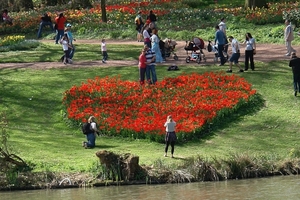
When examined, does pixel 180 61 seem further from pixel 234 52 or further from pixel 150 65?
pixel 150 65

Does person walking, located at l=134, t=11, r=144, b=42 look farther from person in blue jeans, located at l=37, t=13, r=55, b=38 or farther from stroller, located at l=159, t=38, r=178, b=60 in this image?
person in blue jeans, located at l=37, t=13, r=55, b=38

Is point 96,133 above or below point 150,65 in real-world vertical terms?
below

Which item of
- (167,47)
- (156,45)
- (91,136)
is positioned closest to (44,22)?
(167,47)

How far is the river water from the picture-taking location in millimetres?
19438

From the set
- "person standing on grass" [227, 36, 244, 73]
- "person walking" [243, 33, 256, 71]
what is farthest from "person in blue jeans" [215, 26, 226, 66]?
"person walking" [243, 33, 256, 71]

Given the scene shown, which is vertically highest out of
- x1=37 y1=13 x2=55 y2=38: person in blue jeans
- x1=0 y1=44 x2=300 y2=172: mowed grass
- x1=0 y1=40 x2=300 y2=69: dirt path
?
x1=37 y1=13 x2=55 y2=38: person in blue jeans

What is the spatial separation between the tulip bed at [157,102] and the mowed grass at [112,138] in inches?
17.9

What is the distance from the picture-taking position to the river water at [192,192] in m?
19.4

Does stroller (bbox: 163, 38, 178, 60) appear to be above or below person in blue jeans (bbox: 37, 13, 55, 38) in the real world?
below

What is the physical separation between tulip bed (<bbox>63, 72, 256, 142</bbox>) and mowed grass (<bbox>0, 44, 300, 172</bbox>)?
0.45 m

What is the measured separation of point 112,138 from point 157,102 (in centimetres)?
278

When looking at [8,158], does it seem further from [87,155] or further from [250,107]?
[250,107]

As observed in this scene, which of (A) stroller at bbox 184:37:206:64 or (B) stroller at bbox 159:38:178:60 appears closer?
(A) stroller at bbox 184:37:206:64

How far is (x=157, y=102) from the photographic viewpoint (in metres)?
29.0
